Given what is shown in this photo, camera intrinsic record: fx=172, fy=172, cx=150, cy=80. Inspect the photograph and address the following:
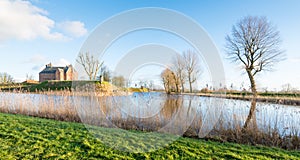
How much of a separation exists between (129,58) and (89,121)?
272 centimetres

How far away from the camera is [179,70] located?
8789mm

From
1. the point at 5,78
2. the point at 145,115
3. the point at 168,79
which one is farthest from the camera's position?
the point at 5,78

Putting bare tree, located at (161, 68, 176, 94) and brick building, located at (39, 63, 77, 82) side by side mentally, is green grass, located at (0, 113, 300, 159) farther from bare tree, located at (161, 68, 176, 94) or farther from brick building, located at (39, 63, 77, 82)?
brick building, located at (39, 63, 77, 82)

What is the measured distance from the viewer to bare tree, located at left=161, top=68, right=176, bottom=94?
951cm

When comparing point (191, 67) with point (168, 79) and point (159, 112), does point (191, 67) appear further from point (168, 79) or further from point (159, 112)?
point (159, 112)

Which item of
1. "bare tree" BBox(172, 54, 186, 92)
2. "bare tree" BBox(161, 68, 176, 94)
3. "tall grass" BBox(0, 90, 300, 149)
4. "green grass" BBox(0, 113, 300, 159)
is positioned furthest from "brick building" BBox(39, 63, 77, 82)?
"green grass" BBox(0, 113, 300, 159)

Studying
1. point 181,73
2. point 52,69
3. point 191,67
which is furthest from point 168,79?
point 52,69

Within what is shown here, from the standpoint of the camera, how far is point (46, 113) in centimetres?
738

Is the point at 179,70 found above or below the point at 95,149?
above

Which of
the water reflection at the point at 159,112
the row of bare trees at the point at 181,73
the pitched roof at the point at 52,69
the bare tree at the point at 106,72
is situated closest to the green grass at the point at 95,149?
the water reflection at the point at 159,112

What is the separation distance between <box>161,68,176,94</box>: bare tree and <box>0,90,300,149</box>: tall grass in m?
1.50

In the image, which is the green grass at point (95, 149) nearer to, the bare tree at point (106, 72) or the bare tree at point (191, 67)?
the bare tree at point (191, 67)

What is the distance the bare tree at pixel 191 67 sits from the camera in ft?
23.6

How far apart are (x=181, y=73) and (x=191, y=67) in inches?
33.3
